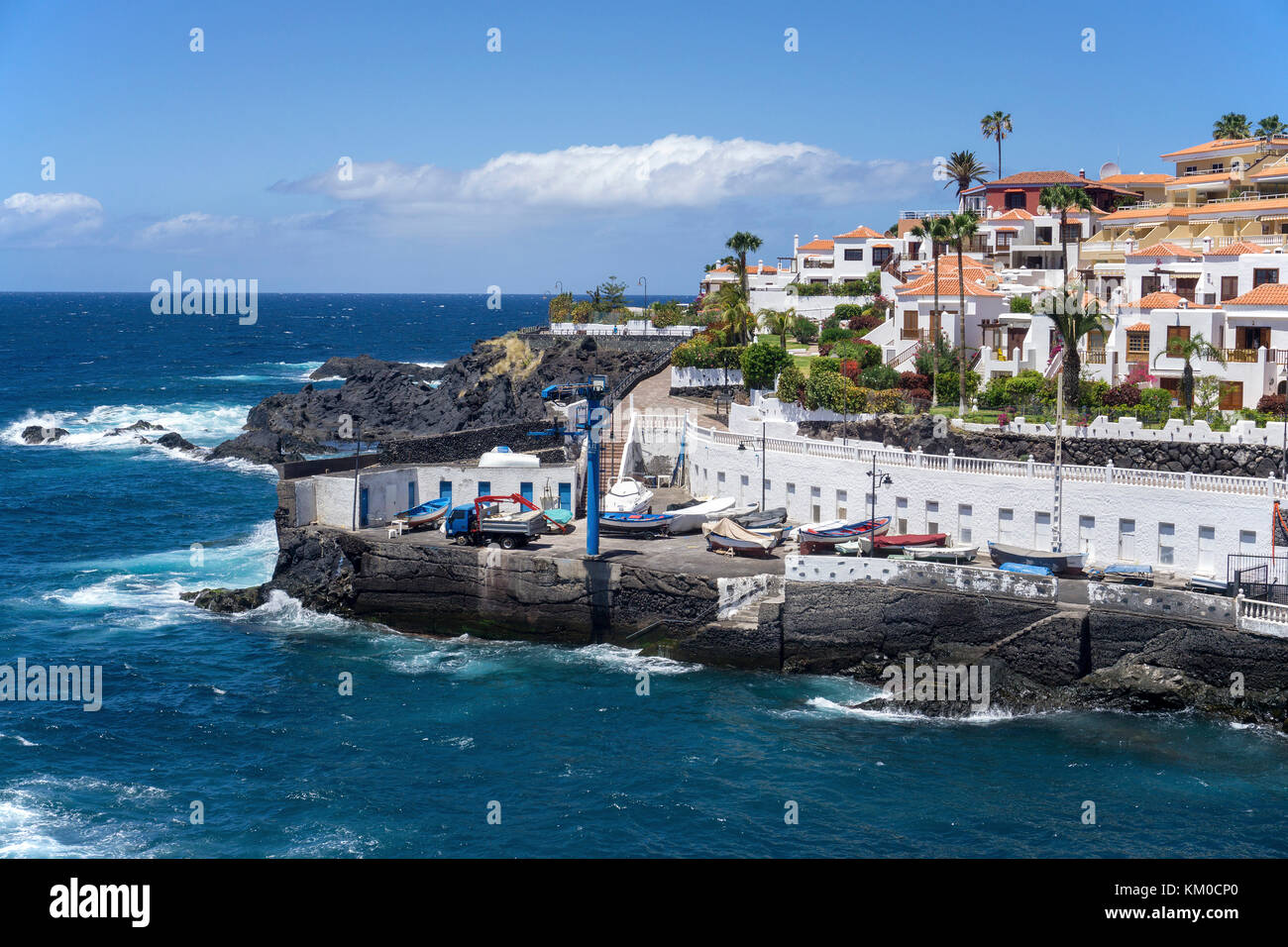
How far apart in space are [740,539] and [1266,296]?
79.7ft

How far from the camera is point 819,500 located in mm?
48562

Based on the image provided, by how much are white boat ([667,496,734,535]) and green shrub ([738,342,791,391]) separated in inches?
566

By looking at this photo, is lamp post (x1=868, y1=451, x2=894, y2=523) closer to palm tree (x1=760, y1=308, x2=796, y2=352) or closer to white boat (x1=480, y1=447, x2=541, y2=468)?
white boat (x1=480, y1=447, x2=541, y2=468)

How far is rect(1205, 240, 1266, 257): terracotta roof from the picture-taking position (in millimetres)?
54906

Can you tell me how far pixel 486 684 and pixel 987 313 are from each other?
3480cm

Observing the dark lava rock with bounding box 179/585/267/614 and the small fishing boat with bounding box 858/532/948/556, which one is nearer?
the small fishing boat with bounding box 858/532/948/556

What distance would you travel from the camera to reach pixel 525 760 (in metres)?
35.3

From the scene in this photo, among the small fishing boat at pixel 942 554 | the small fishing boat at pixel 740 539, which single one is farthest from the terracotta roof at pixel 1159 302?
the small fishing boat at pixel 740 539

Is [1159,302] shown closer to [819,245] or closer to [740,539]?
[740,539]

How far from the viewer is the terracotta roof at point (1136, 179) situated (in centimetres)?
8538

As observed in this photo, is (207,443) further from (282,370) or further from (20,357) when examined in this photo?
(20,357)

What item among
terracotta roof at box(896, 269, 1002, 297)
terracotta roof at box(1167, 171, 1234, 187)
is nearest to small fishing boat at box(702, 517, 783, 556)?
terracotta roof at box(896, 269, 1002, 297)

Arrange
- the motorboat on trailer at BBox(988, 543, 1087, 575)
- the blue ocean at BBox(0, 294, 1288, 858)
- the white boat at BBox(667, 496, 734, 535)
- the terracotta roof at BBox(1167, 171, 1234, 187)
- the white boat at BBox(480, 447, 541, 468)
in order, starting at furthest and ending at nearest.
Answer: the terracotta roof at BBox(1167, 171, 1234, 187) → the white boat at BBox(480, 447, 541, 468) → the white boat at BBox(667, 496, 734, 535) → the motorboat on trailer at BBox(988, 543, 1087, 575) → the blue ocean at BBox(0, 294, 1288, 858)
